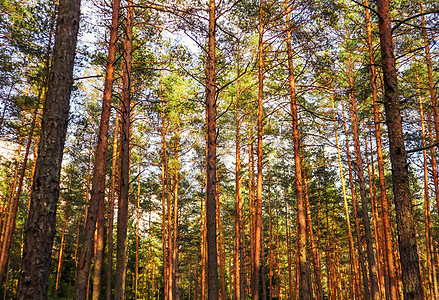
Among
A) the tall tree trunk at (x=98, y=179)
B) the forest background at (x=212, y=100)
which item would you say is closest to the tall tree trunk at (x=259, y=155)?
the forest background at (x=212, y=100)

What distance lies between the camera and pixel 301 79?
39.5ft

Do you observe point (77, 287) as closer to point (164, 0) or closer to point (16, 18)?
point (164, 0)

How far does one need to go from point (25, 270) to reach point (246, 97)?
1526 centimetres

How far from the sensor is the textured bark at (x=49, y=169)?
347 cm

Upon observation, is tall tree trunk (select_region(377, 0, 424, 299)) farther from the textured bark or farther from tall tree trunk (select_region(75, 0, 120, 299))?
tall tree trunk (select_region(75, 0, 120, 299))

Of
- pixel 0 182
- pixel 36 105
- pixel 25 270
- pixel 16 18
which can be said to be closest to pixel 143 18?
pixel 16 18

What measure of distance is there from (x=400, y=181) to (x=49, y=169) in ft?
18.9

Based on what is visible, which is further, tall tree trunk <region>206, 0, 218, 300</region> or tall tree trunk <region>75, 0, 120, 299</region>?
tall tree trunk <region>75, 0, 120, 299</region>

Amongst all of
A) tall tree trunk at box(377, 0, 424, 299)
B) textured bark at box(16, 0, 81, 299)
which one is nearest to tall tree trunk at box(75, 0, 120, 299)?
textured bark at box(16, 0, 81, 299)

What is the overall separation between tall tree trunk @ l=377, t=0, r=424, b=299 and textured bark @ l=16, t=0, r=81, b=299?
18.1 ft

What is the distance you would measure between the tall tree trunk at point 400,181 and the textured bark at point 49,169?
552cm

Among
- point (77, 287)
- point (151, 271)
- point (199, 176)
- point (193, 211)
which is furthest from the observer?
point (151, 271)

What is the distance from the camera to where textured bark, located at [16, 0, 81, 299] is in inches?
137

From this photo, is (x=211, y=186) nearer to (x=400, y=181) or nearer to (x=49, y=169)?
(x=400, y=181)
